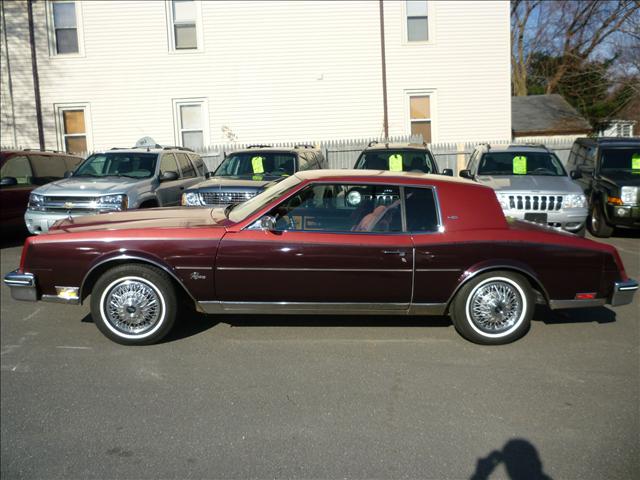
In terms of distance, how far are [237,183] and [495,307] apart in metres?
5.37

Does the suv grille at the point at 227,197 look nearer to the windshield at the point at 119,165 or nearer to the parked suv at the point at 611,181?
the windshield at the point at 119,165

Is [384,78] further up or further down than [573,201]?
further up

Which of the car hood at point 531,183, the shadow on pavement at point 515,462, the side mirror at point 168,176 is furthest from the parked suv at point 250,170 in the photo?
the shadow on pavement at point 515,462

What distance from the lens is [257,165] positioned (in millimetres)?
11000

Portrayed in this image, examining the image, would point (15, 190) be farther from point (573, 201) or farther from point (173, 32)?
point (573, 201)

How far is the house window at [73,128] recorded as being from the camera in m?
18.8

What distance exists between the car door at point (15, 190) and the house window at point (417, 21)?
1179 cm

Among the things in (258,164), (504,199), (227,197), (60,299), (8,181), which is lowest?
(60,299)

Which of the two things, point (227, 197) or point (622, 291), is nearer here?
point (622, 291)

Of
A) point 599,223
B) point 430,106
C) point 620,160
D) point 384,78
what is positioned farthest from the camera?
point 430,106

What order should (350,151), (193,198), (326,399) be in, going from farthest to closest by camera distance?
1. (350,151)
2. (193,198)
3. (326,399)

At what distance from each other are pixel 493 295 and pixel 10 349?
4404mm

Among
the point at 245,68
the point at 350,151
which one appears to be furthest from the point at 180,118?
the point at 350,151

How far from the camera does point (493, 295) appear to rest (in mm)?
5496
